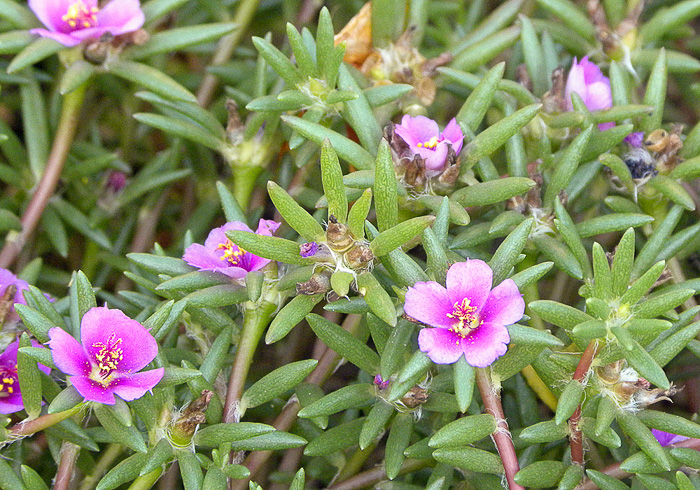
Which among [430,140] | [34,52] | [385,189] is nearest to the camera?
[385,189]

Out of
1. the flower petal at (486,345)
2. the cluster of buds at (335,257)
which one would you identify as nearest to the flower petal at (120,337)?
the cluster of buds at (335,257)

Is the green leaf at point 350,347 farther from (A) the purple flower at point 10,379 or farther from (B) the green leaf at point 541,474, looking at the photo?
(A) the purple flower at point 10,379

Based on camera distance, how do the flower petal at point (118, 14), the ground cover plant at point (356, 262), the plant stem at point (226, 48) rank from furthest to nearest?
the plant stem at point (226, 48) < the flower petal at point (118, 14) < the ground cover plant at point (356, 262)

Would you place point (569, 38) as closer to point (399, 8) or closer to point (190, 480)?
point (399, 8)

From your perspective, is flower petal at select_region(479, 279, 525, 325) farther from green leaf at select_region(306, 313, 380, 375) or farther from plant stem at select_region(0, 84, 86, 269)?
plant stem at select_region(0, 84, 86, 269)

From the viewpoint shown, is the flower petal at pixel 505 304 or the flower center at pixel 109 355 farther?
the flower center at pixel 109 355

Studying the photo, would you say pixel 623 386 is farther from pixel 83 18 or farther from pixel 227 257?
pixel 83 18

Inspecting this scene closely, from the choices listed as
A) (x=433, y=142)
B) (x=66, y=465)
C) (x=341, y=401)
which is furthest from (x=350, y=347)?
(x=66, y=465)
